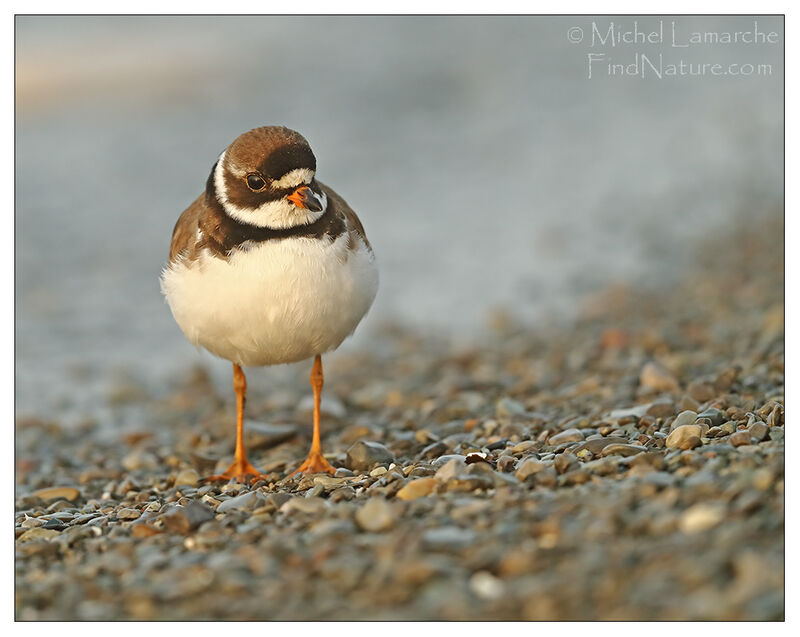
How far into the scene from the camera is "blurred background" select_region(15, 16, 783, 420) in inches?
404

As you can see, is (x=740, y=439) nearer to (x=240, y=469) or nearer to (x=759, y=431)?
(x=759, y=431)

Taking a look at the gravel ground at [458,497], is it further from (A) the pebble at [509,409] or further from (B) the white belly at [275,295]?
(B) the white belly at [275,295]

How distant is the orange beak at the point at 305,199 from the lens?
5223 millimetres

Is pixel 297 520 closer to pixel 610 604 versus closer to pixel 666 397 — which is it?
pixel 610 604

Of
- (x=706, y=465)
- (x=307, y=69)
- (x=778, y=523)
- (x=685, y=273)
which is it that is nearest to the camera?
(x=778, y=523)

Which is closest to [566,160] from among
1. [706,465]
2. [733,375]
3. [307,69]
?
[307,69]

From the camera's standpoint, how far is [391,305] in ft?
33.6

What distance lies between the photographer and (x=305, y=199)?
5.24 metres

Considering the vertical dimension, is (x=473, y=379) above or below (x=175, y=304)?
below

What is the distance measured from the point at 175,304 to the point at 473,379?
2.87 m

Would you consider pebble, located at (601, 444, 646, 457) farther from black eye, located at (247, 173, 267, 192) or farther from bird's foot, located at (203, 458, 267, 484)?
black eye, located at (247, 173, 267, 192)

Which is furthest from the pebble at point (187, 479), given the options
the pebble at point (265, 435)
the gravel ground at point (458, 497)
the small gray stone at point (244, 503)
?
the small gray stone at point (244, 503)

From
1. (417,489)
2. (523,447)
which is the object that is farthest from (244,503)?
(523,447)

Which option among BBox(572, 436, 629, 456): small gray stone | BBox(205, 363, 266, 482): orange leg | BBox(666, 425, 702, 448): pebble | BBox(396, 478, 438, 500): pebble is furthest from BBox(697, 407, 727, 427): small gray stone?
BBox(205, 363, 266, 482): orange leg
